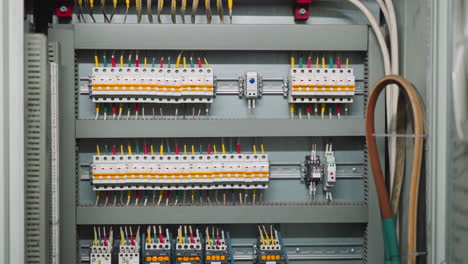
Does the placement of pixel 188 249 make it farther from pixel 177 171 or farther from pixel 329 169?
pixel 329 169

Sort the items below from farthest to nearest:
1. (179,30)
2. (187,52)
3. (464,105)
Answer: (187,52), (179,30), (464,105)

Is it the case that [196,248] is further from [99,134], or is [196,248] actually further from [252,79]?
[252,79]

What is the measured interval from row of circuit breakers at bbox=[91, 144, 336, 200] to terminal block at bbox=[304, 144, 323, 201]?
0.80 ft

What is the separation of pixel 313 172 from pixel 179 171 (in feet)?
2.35

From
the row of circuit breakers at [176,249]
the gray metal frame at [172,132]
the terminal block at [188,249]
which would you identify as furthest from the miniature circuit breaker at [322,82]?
the terminal block at [188,249]

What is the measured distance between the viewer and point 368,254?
236cm

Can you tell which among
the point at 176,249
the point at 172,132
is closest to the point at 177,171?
the point at 172,132

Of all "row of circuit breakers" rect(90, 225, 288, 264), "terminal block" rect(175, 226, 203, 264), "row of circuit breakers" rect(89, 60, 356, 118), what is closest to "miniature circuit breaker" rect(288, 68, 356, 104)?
"row of circuit breakers" rect(89, 60, 356, 118)

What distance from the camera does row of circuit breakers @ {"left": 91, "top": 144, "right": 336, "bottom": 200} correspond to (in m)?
2.26

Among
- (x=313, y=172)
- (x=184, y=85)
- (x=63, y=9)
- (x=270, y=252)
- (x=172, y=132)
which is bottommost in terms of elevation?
(x=270, y=252)

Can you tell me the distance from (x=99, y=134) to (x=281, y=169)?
101 cm

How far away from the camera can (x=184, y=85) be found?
2266mm

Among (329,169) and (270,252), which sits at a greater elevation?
(329,169)

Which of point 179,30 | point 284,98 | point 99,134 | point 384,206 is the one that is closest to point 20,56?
point 99,134
